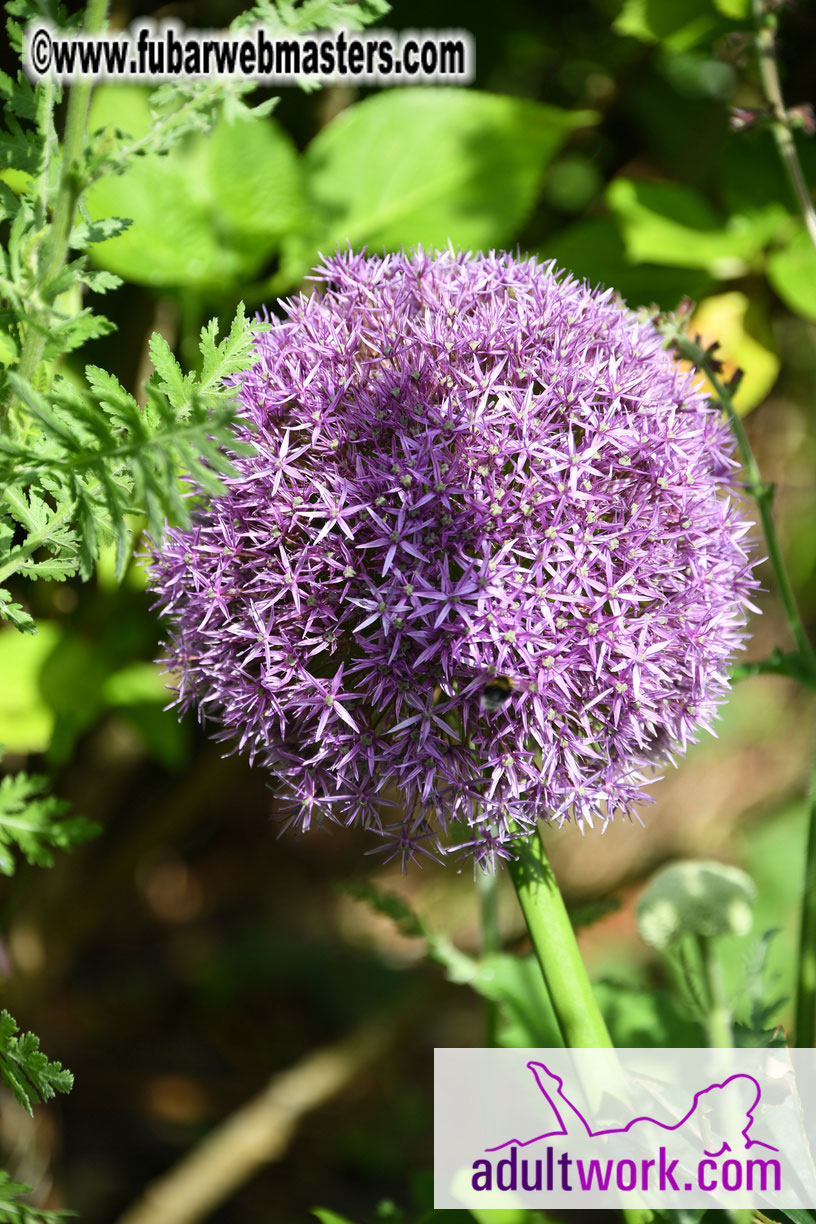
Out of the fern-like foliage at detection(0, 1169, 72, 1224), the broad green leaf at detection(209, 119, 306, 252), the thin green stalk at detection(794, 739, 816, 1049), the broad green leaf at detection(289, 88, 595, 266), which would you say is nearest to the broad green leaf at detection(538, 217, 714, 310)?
the broad green leaf at detection(289, 88, 595, 266)

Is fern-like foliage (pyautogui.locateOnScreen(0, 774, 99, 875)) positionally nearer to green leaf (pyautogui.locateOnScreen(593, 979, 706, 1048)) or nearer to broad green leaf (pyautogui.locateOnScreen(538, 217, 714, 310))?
green leaf (pyautogui.locateOnScreen(593, 979, 706, 1048))

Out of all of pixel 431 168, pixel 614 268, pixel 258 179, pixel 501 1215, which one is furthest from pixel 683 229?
pixel 501 1215

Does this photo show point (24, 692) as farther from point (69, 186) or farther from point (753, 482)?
point (753, 482)

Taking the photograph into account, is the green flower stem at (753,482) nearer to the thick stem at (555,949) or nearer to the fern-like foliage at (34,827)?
the thick stem at (555,949)

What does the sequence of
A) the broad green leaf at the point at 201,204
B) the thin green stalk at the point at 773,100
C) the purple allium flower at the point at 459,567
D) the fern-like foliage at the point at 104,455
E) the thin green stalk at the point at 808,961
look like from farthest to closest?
the broad green leaf at the point at 201,204 → the thin green stalk at the point at 773,100 → the thin green stalk at the point at 808,961 → the purple allium flower at the point at 459,567 → the fern-like foliage at the point at 104,455

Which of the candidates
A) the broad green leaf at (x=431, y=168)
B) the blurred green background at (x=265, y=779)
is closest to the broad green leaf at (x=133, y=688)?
the blurred green background at (x=265, y=779)

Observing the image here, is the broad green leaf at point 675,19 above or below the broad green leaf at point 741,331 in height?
above
